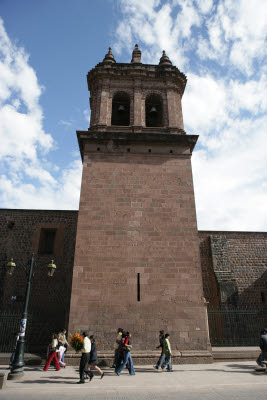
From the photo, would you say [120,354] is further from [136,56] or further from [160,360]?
[136,56]

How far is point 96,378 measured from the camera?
284 inches

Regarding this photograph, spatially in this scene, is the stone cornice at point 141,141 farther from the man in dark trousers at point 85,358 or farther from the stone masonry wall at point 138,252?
the man in dark trousers at point 85,358

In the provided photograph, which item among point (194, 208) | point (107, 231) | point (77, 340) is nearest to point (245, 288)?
point (194, 208)

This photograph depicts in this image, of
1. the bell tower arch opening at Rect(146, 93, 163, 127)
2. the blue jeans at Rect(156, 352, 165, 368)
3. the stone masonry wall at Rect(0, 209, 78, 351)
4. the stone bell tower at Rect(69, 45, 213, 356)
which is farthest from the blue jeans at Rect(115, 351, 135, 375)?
the bell tower arch opening at Rect(146, 93, 163, 127)

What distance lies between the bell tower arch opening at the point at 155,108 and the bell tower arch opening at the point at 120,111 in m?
1.19

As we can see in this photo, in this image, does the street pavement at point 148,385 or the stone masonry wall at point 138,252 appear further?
the stone masonry wall at point 138,252

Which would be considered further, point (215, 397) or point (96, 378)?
point (96, 378)

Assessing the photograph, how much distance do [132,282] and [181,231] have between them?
2923 mm

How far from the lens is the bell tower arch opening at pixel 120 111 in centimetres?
1522

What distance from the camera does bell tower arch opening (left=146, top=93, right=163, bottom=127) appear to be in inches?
593

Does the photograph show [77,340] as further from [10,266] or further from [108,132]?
[108,132]

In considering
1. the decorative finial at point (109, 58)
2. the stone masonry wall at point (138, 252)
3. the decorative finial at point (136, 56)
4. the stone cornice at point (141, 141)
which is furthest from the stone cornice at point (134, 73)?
the stone masonry wall at point (138, 252)

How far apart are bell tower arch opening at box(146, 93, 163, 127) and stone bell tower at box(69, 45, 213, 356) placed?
126mm

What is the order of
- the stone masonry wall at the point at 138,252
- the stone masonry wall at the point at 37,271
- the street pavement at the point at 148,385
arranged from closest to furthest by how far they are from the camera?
the street pavement at the point at 148,385
the stone masonry wall at the point at 138,252
the stone masonry wall at the point at 37,271
